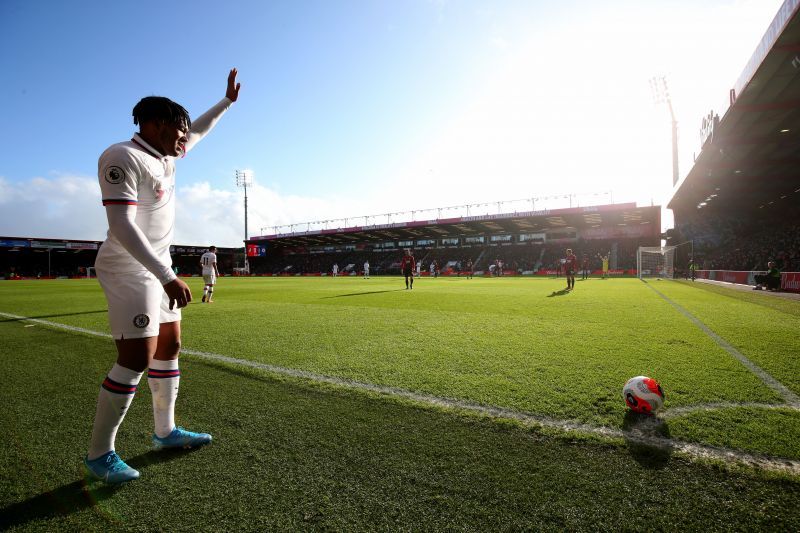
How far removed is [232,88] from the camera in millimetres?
3201

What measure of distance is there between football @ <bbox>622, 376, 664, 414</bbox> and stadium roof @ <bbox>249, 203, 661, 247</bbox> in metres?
39.8

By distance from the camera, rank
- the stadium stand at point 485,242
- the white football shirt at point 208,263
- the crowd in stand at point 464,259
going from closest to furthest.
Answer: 1. the white football shirt at point 208,263
2. the stadium stand at point 485,242
3. the crowd in stand at point 464,259

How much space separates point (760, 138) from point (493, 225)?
29935 millimetres

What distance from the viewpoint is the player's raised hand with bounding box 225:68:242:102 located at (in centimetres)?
318

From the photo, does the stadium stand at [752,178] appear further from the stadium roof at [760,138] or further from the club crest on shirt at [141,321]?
the club crest on shirt at [141,321]

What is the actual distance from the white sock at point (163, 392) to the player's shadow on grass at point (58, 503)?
0.40 m

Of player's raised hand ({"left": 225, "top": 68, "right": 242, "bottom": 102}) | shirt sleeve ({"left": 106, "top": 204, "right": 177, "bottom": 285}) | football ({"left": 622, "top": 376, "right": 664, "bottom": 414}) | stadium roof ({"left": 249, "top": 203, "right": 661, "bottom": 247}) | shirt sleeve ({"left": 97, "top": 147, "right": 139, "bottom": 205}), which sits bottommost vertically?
football ({"left": 622, "top": 376, "right": 664, "bottom": 414})

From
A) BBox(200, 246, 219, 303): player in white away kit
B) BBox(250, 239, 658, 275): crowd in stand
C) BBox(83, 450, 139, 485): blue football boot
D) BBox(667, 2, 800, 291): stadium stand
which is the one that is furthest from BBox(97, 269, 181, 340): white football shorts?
BBox(250, 239, 658, 275): crowd in stand

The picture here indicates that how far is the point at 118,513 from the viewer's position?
67.6 inches

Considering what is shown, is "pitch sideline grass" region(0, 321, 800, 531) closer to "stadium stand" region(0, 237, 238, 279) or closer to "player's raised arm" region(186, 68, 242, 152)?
"player's raised arm" region(186, 68, 242, 152)

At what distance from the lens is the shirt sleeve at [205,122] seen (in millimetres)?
2766

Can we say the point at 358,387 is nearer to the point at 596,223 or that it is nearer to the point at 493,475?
the point at 493,475

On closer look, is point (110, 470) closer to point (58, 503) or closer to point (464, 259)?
point (58, 503)

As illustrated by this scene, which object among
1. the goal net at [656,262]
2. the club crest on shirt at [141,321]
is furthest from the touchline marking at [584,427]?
the goal net at [656,262]
